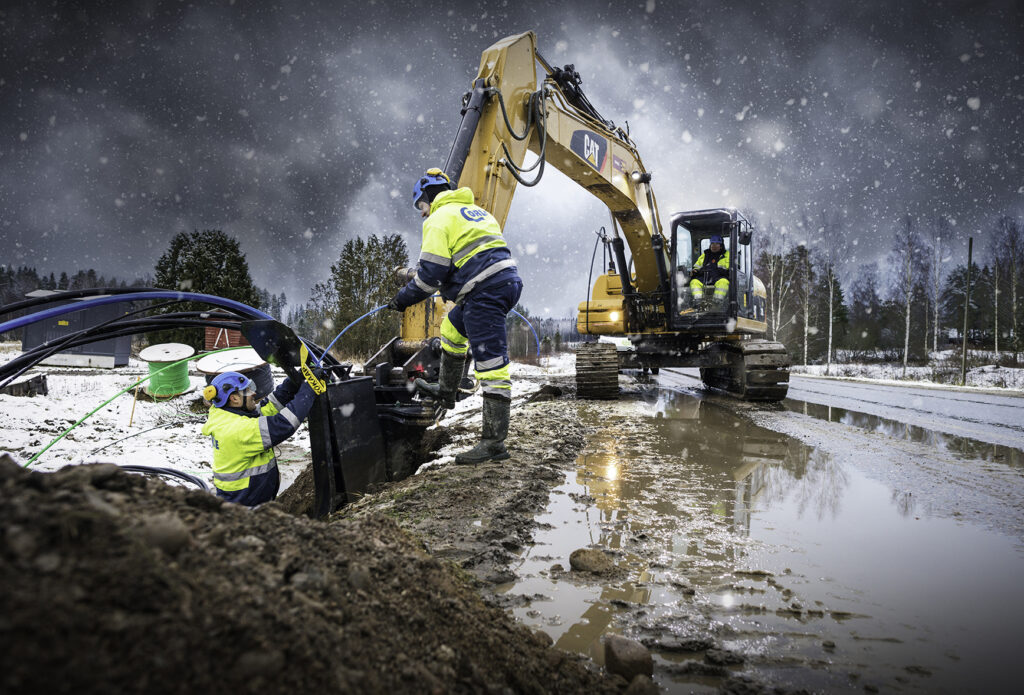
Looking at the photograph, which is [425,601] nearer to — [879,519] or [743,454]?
[879,519]

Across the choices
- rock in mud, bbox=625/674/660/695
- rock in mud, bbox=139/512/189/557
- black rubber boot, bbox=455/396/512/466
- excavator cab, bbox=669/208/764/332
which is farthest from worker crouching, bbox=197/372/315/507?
excavator cab, bbox=669/208/764/332

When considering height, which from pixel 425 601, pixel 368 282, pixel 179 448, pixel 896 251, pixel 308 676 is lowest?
pixel 179 448

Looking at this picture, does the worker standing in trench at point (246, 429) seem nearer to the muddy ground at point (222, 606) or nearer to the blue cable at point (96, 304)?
the blue cable at point (96, 304)

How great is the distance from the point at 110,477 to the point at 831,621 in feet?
7.76

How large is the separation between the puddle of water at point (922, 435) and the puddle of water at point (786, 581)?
197cm

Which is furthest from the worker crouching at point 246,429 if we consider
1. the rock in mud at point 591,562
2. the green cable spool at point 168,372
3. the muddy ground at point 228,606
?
the green cable spool at point 168,372

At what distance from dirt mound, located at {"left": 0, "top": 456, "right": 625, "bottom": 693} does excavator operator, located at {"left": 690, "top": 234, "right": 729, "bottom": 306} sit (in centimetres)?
821

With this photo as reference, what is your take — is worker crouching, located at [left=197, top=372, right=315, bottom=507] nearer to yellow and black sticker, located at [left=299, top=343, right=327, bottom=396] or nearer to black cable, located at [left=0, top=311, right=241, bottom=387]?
yellow and black sticker, located at [left=299, top=343, right=327, bottom=396]

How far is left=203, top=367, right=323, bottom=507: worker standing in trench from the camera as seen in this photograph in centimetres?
334

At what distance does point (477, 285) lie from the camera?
3709mm

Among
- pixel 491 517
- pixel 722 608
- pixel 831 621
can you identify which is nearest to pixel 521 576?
pixel 491 517

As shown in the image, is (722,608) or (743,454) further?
(743,454)

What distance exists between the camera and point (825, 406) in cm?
849

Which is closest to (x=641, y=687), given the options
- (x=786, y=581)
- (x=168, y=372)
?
(x=786, y=581)
